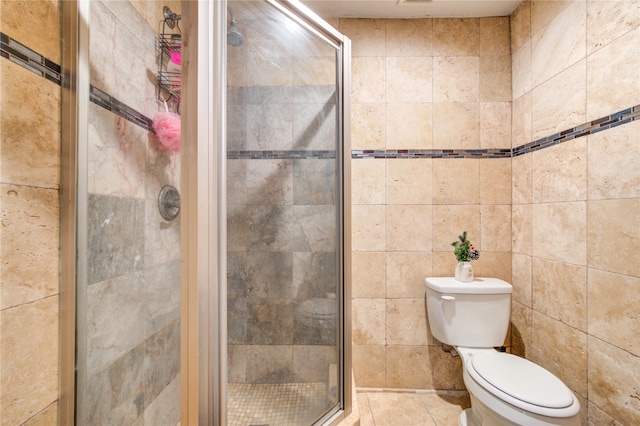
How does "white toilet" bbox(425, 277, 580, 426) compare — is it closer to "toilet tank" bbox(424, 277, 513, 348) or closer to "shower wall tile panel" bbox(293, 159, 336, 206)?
"toilet tank" bbox(424, 277, 513, 348)

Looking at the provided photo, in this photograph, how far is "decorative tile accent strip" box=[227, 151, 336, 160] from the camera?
768 millimetres

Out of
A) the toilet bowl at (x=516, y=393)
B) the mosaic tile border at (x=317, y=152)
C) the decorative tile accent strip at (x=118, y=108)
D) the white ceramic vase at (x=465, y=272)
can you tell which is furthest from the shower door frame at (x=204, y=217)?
the white ceramic vase at (x=465, y=272)

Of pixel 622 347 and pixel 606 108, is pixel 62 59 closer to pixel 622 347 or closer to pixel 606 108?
pixel 606 108

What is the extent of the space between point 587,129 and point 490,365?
107cm

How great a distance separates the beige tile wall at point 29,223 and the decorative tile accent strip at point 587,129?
168 cm

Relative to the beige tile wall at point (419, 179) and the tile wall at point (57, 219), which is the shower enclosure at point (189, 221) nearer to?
the tile wall at point (57, 219)

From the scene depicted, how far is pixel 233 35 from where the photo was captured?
2.32 ft

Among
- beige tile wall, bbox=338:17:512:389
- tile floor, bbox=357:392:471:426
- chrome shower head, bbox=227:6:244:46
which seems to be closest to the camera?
chrome shower head, bbox=227:6:244:46

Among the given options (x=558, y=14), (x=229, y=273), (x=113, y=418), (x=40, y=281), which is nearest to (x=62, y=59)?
(x=40, y=281)

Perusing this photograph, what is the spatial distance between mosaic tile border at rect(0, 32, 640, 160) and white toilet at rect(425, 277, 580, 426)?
723mm

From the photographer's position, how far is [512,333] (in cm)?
152

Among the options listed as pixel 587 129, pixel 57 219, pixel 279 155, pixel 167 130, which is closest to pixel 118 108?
pixel 167 130

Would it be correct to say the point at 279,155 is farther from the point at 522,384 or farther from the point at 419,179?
the point at 522,384

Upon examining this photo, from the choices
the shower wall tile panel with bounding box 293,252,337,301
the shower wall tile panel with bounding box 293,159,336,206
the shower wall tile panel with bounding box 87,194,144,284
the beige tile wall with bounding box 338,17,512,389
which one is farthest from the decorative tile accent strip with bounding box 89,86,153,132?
the beige tile wall with bounding box 338,17,512,389
